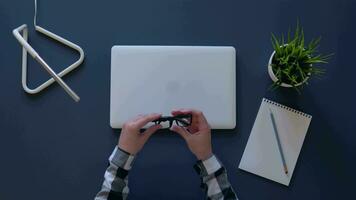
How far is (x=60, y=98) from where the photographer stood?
3.22 ft

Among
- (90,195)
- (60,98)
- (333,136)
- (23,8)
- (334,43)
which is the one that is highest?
(23,8)

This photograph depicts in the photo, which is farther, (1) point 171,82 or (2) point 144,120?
(1) point 171,82

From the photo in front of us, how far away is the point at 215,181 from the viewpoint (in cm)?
84

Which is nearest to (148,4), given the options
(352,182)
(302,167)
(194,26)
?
(194,26)

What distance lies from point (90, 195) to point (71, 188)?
5 cm

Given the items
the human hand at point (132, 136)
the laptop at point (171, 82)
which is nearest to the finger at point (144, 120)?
the human hand at point (132, 136)

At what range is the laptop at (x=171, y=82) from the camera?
946mm

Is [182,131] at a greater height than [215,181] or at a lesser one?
greater

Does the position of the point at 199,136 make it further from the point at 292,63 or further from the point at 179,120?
the point at 292,63

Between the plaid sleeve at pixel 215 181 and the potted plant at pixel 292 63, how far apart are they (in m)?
0.28

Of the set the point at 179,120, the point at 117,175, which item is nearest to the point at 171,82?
the point at 179,120

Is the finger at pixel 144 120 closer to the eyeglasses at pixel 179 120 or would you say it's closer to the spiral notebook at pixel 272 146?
the eyeglasses at pixel 179 120

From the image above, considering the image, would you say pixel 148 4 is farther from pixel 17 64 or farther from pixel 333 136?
pixel 333 136

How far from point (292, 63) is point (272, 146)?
0.75ft
